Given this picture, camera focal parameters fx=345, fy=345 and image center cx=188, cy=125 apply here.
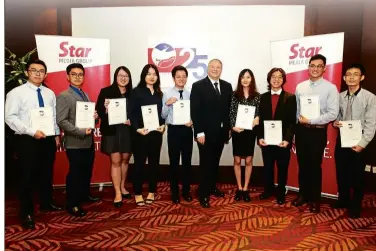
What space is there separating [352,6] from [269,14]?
1.10 m

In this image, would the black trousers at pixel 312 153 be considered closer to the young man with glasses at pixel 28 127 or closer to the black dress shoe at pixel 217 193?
the black dress shoe at pixel 217 193

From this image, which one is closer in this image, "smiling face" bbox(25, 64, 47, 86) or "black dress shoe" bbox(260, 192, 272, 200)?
"smiling face" bbox(25, 64, 47, 86)

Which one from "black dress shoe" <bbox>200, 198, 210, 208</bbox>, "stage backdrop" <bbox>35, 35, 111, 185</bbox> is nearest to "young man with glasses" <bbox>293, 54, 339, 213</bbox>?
"black dress shoe" <bbox>200, 198, 210, 208</bbox>

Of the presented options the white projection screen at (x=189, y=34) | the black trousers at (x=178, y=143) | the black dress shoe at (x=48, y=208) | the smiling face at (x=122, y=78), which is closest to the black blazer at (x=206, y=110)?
the black trousers at (x=178, y=143)

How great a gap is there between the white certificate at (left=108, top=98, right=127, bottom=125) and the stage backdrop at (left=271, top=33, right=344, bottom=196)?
6.64 feet

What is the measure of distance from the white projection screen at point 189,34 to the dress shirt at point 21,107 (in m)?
2.06

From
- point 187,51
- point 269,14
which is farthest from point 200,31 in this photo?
point 269,14

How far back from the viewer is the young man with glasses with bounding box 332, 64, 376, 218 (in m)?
3.61

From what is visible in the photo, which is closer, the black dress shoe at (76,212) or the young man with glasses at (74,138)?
the young man with glasses at (74,138)

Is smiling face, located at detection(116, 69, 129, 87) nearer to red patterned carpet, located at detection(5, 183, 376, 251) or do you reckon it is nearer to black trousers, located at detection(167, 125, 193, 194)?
black trousers, located at detection(167, 125, 193, 194)

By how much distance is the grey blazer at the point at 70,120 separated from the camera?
3471 millimetres

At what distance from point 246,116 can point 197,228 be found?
1.39 m

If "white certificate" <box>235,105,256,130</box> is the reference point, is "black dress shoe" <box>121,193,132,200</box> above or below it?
below

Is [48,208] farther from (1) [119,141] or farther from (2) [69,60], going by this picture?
(2) [69,60]
